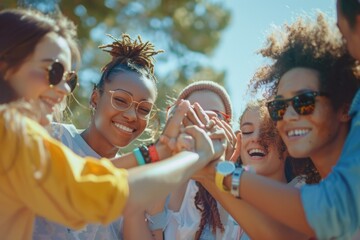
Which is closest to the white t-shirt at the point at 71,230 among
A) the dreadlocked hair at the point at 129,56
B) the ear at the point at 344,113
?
the dreadlocked hair at the point at 129,56

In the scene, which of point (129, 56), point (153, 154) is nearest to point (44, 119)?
point (153, 154)

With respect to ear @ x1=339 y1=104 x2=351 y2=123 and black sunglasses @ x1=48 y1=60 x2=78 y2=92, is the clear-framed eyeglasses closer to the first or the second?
black sunglasses @ x1=48 y1=60 x2=78 y2=92

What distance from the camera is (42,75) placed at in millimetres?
2305

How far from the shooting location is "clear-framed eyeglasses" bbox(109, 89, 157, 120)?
3766mm

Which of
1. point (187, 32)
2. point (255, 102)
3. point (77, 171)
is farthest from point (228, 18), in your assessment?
point (77, 171)

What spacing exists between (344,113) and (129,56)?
1897 mm

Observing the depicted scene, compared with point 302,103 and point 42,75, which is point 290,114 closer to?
point 302,103

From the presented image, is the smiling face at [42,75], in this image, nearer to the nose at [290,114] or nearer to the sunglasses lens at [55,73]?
the sunglasses lens at [55,73]

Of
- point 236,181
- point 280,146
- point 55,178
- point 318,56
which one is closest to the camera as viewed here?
point 55,178

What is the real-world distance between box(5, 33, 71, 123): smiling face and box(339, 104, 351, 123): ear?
56.6 inches

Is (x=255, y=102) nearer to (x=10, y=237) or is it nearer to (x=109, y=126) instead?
(x=109, y=126)

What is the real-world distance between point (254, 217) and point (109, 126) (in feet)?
4.49

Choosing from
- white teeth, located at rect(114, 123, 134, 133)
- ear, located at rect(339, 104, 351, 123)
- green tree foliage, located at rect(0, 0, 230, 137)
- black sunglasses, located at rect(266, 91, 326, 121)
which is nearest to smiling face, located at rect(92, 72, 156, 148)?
white teeth, located at rect(114, 123, 134, 133)

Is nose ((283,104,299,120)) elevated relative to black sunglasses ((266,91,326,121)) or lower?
lower
